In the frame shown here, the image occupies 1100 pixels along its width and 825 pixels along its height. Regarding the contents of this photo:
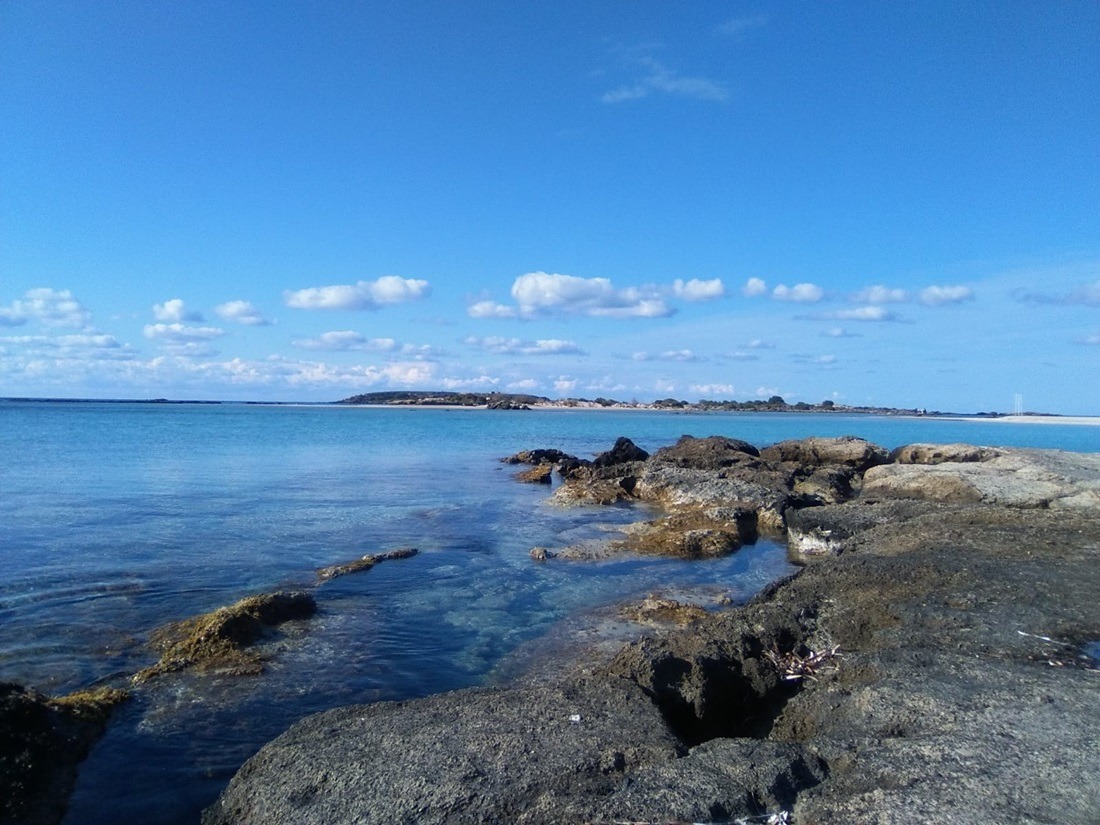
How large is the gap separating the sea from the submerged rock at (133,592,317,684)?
0.25 metres

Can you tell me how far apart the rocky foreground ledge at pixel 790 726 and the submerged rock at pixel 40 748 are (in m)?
1.69

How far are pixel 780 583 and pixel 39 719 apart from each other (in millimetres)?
9236

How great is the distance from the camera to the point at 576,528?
20.4m

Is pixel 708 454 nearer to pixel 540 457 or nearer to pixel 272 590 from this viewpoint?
pixel 540 457

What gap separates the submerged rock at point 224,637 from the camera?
9.02 meters

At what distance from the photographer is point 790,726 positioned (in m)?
6.30

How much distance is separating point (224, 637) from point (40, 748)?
333cm

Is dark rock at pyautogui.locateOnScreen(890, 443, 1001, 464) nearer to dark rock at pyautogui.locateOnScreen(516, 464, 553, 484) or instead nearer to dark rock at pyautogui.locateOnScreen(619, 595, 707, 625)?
dark rock at pyautogui.locateOnScreen(516, 464, 553, 484)

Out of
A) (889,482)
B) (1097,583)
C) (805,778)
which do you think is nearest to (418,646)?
(805,778)

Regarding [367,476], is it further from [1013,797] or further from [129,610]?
[1013,797]

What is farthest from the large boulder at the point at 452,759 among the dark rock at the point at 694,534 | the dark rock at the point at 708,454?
the dark rock at the point at 708,454

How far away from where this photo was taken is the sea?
7.33 m

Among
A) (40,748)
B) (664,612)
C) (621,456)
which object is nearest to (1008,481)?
(664,612)

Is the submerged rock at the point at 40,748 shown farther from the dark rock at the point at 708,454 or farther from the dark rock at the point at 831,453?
the dark rock at the point at 831,453
